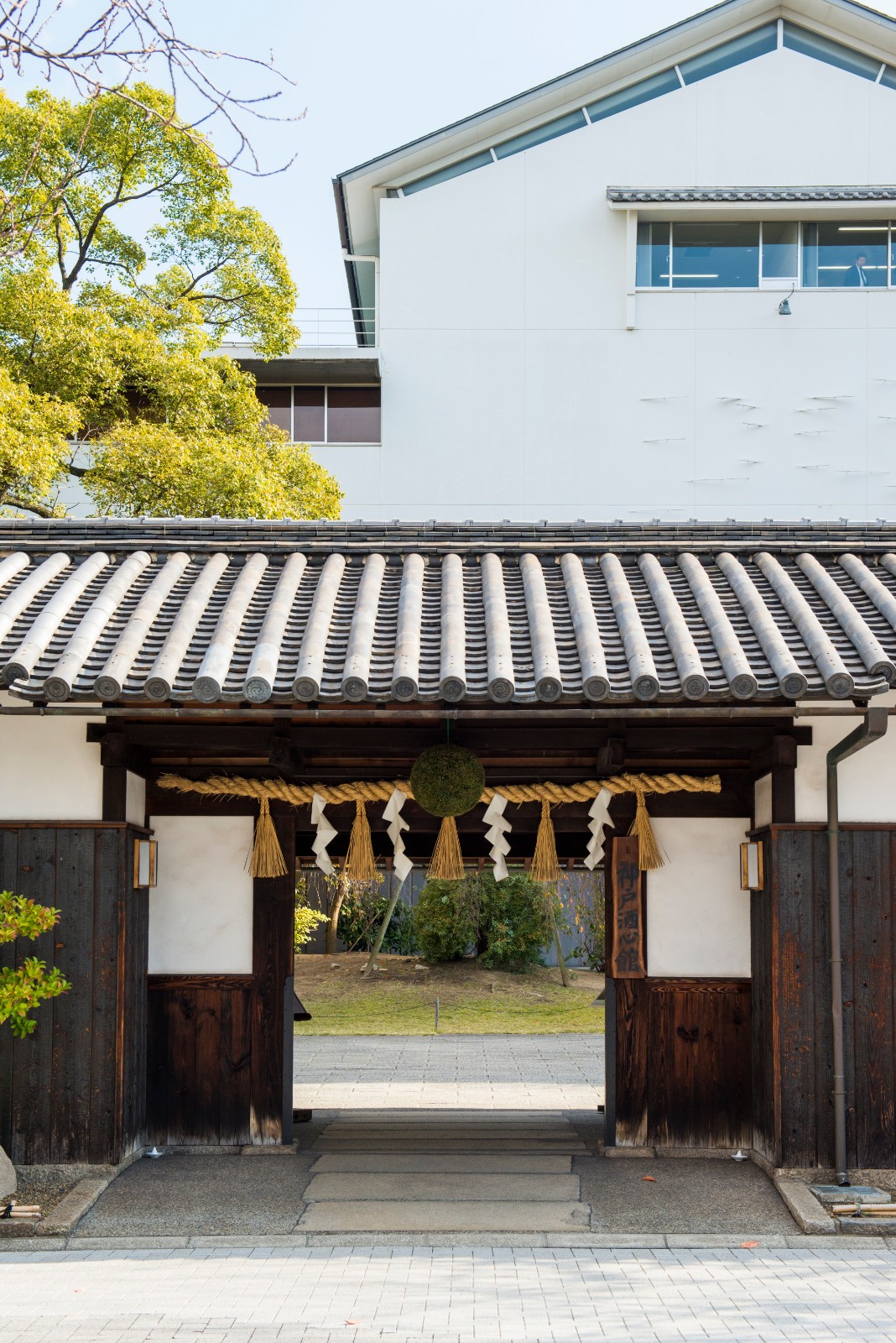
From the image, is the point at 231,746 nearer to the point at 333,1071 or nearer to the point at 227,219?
the point at 333,1071

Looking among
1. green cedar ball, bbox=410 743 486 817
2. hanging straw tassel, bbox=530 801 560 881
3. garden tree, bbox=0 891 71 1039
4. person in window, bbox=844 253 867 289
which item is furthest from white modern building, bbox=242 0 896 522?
garden tree, bbox=0 891 71 1039

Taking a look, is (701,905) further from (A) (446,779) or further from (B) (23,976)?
(B) (23,976)

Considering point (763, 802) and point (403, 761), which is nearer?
point (763, 802)

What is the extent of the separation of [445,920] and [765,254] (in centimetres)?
1573

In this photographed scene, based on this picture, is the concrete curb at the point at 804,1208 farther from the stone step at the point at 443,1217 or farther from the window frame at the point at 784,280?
the window frame at the point at 784,280

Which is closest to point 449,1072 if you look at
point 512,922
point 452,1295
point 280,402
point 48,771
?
point 48,771

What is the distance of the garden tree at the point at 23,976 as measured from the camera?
21.7 ft

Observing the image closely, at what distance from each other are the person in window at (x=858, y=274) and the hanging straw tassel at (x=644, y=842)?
74.1ft

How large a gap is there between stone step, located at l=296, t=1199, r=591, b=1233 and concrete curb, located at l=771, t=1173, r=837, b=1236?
3.50 feet

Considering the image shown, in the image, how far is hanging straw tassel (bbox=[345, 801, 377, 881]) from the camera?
27.3ft

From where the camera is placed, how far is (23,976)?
22.0ft

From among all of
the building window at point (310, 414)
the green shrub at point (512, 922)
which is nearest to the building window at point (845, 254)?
the building window at point (310, 414)

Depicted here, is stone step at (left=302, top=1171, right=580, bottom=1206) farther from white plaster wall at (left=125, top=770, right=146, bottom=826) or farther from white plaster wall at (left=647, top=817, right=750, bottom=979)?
white plaster wall at (left=125, top=770, right=146, bottom=826)

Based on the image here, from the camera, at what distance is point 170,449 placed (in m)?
17.9
